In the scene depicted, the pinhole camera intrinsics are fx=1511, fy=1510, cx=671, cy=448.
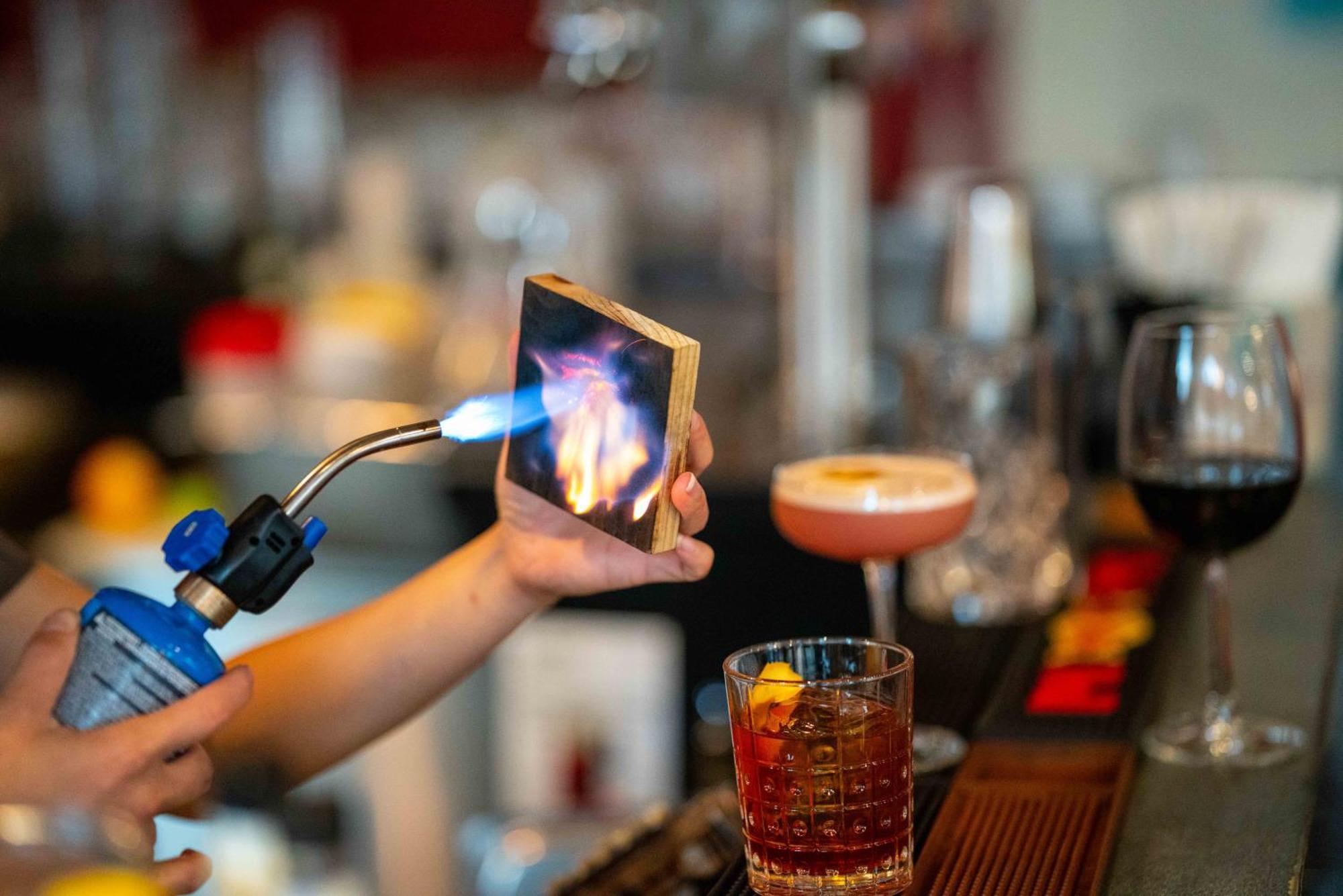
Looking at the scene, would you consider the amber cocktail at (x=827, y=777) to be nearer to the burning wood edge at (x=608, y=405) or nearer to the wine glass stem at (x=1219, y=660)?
the burning wood edge at (x=608, y=405)

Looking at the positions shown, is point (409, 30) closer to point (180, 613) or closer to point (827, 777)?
point (180, 613)

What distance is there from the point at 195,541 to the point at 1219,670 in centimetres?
76

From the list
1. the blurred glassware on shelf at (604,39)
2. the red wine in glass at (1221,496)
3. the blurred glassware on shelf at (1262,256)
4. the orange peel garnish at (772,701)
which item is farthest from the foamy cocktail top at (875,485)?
the blurred glassware on shelf at (604,39)

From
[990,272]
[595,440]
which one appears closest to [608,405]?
[595,440]

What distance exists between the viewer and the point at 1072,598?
1.58 metres

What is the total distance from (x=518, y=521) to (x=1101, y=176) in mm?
3871

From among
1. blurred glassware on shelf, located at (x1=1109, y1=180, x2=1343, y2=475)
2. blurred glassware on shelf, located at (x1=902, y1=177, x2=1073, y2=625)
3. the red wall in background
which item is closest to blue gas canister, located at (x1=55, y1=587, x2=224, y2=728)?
blurred glassware on shelf, located at (x1=902, y1=177, x2=1073, y2=625)

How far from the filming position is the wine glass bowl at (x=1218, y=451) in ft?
3.66

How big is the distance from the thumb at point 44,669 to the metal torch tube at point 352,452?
0.15 m

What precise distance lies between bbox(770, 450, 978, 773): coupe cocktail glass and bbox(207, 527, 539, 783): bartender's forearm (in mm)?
260

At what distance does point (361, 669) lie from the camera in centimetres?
121

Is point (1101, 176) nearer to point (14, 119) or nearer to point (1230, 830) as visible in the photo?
point (14, 119)

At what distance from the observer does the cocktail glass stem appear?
114 cm

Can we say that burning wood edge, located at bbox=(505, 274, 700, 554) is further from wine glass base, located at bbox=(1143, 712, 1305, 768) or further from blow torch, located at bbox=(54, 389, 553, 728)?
wine glass base, located at bbox=(1143, 712, 1305, 768)
